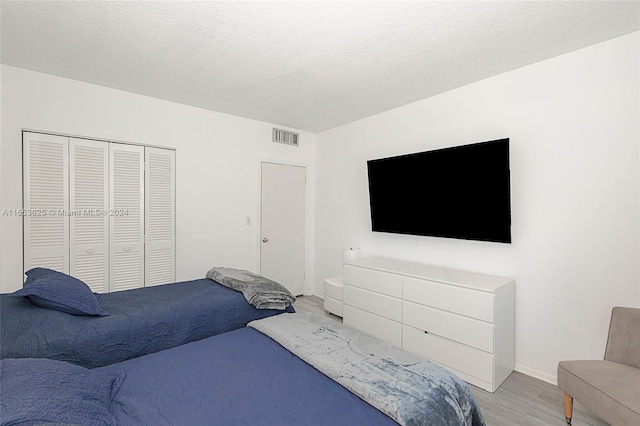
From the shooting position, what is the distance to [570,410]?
6.49 ft

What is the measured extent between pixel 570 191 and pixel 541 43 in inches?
45.1

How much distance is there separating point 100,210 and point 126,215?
237 mm

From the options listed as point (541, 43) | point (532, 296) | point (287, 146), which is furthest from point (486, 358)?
point (287, 146)

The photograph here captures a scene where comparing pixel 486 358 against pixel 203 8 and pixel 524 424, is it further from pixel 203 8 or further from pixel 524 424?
pixel 203 8

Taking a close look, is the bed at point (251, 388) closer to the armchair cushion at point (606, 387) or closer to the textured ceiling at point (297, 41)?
the armchair cushion at point (606, 387)

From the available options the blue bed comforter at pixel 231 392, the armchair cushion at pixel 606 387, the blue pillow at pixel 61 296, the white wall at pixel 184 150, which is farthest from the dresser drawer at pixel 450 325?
the blue pillow at pixel 61 296

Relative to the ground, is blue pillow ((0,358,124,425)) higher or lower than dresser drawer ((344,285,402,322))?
higher

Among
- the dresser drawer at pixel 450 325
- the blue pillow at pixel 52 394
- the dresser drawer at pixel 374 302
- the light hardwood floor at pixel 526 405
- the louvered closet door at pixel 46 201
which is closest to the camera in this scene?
the blue pillow at pixel 52 394

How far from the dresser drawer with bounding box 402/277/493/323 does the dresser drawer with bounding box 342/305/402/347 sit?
1.20 feet

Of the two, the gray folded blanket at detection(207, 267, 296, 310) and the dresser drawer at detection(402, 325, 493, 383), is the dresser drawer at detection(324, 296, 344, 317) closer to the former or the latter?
the dresser drawer at detection(402, 325, 493, 383)

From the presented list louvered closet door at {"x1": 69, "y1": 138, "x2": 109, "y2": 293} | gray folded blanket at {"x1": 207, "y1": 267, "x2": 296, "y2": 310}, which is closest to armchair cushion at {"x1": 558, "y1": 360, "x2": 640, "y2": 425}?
gray folded blanket at {"x1": 207, "y1": 267, "x2": 296, "y2": 310}

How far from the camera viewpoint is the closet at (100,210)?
2.88 meters

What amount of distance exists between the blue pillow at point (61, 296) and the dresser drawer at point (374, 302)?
230 centimetres

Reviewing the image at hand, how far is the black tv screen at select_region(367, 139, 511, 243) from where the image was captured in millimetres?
2686
